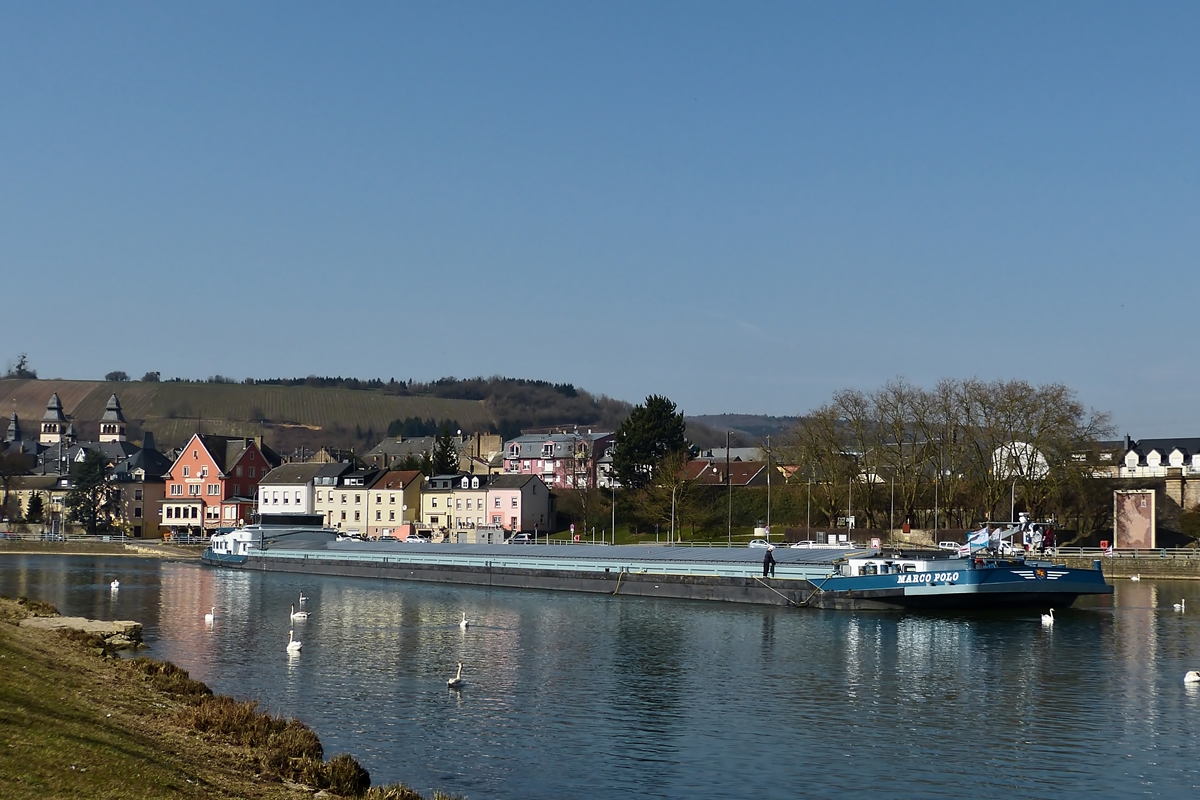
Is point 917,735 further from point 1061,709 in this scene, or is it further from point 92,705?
point 92,705

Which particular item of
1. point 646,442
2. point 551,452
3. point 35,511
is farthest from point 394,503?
point 35,511

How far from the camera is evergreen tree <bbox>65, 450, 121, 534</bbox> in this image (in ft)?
419

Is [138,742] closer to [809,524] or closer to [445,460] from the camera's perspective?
[809,524]

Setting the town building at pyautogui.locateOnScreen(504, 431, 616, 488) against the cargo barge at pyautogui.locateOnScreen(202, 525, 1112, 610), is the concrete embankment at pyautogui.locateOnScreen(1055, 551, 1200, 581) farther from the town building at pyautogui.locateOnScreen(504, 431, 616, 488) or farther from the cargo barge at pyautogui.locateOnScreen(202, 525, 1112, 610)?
the town building at pyautogui.locateOnScreen(504, 431, 616, 488)

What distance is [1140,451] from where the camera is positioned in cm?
13500

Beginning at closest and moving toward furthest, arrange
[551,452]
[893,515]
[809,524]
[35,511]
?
[893,515] → [809,524] → [35,511] → [551,452]

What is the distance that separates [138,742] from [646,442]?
87.7 meters

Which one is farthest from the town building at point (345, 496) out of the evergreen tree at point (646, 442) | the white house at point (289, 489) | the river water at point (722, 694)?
the river water at point (722, 694)

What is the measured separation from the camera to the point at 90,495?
422 ft

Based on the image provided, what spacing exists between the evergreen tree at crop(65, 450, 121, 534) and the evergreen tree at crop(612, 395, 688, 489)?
192ft

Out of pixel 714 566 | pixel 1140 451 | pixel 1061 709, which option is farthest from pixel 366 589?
pixel 1140 451

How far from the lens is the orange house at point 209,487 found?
130 metres

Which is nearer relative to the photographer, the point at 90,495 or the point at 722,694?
the point at 722,694

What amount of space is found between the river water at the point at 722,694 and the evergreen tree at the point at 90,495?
78017 mm
